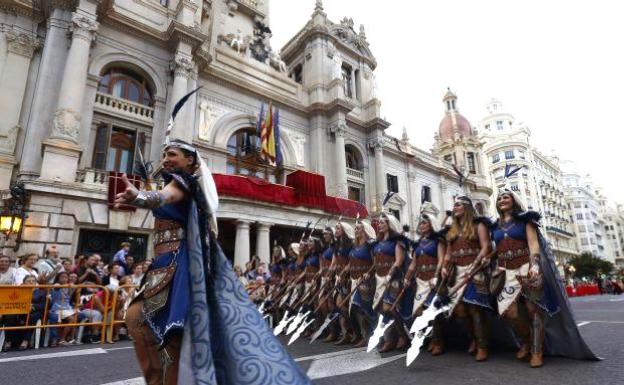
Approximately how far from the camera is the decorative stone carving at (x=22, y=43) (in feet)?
44.7

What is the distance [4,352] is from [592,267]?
58.8 m

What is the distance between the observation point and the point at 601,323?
722cm

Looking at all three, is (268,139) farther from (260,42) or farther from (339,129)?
(260,42)

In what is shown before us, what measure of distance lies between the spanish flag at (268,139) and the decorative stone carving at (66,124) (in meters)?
8.19

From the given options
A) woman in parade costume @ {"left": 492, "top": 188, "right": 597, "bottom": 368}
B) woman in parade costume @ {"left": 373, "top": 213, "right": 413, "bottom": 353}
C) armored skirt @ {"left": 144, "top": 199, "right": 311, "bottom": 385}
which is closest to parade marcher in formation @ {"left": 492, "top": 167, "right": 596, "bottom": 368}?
woman in parade costume @ {"left": 492, "top": 188, "right": 597, "bottom": 368}

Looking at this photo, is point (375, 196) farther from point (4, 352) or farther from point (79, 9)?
point (4, 352)

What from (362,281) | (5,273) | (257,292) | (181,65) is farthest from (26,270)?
(181,65)

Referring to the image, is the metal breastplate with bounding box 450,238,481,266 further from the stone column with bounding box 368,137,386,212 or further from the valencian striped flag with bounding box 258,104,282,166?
the stone column with bounding box 368,137,386,212

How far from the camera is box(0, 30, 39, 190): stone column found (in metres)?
12.6

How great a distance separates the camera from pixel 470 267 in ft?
15.5

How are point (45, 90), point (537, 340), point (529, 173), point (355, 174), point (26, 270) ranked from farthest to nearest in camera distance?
point (529, 173)
point (355, 174)
point (45, 90)
point (26, 270)
point (537, 340)

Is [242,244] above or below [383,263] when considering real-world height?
above

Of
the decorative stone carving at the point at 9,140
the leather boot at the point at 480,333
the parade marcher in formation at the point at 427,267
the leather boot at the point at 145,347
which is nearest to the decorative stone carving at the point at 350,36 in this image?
the decorative stone carving at the point at 9,140

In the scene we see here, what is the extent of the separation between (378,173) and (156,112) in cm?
1498
